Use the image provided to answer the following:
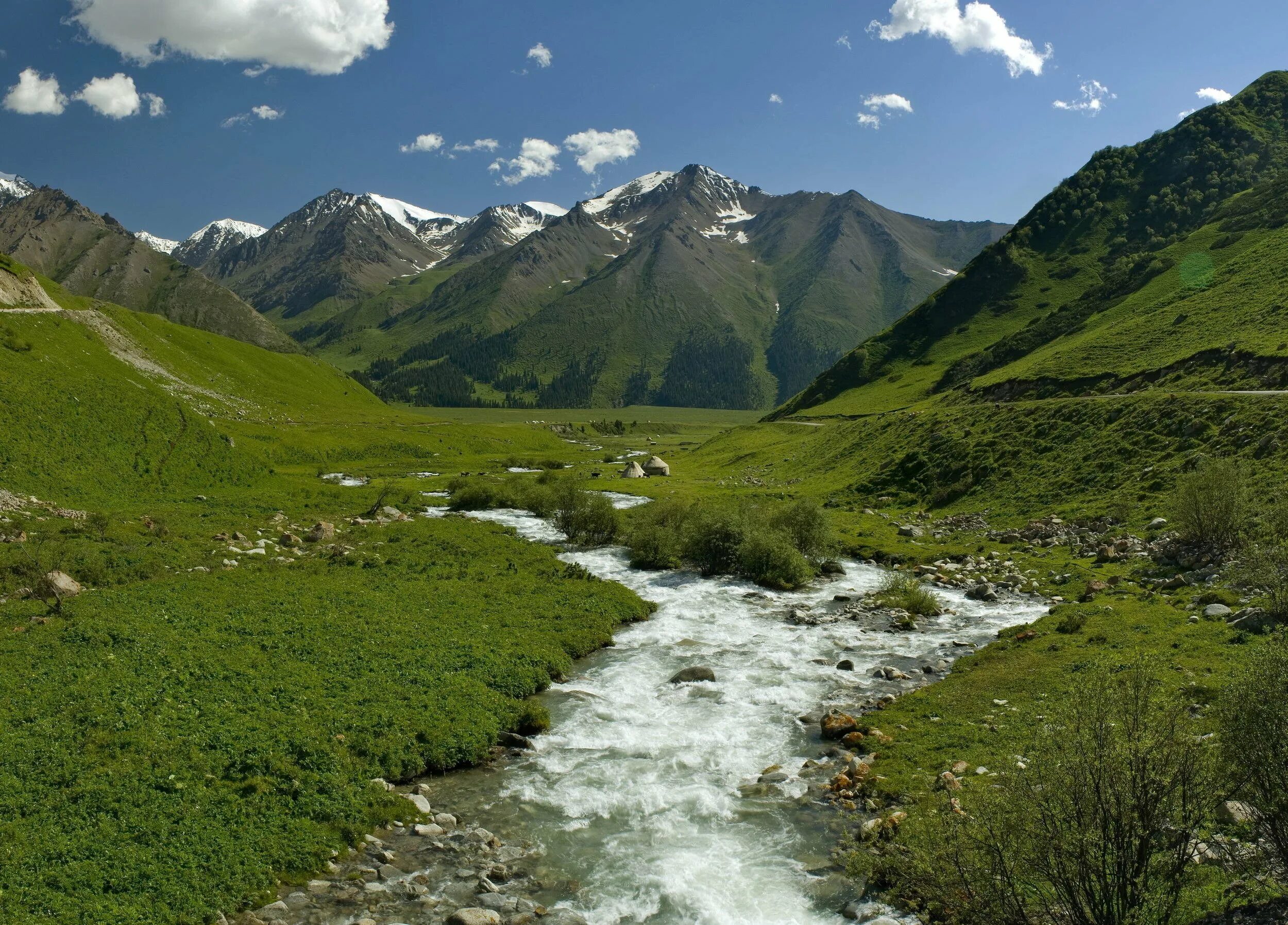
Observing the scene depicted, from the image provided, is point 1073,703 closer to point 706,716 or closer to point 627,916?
point 627,916

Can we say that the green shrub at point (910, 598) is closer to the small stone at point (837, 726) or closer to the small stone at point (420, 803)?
the small stone at point (837, 726)

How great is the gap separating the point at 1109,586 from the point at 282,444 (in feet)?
388

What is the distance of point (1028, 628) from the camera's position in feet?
109

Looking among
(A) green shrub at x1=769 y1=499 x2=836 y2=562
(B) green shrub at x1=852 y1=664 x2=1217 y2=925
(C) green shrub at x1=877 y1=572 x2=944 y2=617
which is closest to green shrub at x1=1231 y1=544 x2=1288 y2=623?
(C) green shrub at x1=877 y1=572 x2=944 y2=617

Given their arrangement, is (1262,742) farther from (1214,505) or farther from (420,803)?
(1214,505)

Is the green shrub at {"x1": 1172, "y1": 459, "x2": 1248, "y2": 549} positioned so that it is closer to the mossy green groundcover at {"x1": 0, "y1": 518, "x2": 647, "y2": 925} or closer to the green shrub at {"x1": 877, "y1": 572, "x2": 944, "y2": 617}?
the green shrub at {"x1": 877, "y1": 572, "x2": 944, "y2": 617}

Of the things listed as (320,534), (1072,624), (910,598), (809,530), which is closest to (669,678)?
(910,598)

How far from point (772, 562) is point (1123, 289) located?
119 metres

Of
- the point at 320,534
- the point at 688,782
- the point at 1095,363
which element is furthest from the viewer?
the point at 1095,363

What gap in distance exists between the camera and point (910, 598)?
3934cm

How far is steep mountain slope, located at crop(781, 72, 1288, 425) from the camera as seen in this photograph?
3226 inches

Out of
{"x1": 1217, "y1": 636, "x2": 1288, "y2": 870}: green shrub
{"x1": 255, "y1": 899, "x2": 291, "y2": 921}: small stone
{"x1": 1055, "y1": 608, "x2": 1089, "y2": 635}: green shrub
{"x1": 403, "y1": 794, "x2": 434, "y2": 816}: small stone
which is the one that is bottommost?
{"x1": 403, "y1": 794, "x2": 434, "y2": 816}: small stone

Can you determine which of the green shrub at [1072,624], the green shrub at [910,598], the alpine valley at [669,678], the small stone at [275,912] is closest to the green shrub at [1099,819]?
the alpine valley at [669,678]

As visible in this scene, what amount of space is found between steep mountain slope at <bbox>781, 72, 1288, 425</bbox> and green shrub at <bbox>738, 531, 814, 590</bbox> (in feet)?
163
